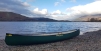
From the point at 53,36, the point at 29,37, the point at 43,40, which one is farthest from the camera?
the point at 53,36

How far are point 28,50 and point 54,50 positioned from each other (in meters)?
2.80

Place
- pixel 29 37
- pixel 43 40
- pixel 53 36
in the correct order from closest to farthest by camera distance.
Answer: pixel 29 37
pixel 43 40
pixel 53 36

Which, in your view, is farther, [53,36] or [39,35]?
[53,36]

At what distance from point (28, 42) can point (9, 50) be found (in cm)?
275

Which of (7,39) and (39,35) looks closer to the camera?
(7,39)

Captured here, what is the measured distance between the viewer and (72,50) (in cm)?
1383

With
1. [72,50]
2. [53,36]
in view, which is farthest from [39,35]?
[72,50]

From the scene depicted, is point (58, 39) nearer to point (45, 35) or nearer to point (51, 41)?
point (51, 41)

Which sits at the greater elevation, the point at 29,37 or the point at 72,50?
the point at 29,37

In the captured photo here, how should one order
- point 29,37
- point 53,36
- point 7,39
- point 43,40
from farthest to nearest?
point 53,36
point 43,40
point 29,37
point 7,39

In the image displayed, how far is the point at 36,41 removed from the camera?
1708 centimetres

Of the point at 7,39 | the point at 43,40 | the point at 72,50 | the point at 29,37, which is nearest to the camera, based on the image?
the point at 72,50

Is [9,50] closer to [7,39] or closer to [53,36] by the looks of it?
[7,39]

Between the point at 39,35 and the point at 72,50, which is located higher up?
the point at 39,35
